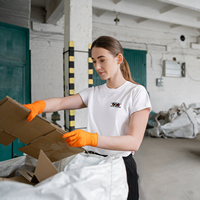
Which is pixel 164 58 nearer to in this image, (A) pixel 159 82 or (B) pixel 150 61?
(B) pixel 150 61

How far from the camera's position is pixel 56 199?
678mm

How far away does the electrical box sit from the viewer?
6.55 m

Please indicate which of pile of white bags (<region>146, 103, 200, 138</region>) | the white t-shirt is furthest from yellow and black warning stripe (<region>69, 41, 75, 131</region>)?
pile of white bags (<region>146, 103, 200, 138</region>)

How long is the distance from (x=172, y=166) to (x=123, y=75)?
2.36 m

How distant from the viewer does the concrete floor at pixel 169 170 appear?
2.32 metres

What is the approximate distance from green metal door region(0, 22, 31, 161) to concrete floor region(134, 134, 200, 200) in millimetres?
2039

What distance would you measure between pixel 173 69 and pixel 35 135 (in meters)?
6.53

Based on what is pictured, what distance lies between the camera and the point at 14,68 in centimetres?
313

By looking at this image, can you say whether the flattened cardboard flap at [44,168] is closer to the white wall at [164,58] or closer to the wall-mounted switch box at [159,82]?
the white wall at [164,58]

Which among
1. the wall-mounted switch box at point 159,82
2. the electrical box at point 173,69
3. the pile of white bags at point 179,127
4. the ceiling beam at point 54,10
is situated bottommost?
the pile of white bags at point 179,127

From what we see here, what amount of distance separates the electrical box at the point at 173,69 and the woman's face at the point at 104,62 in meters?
5.72

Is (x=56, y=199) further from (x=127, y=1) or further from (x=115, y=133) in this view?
(x=127, y=1)

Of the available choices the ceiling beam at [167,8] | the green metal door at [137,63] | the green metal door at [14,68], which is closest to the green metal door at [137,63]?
the green metal door at [137,63]

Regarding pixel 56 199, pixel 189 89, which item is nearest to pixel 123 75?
pixel 56 199
